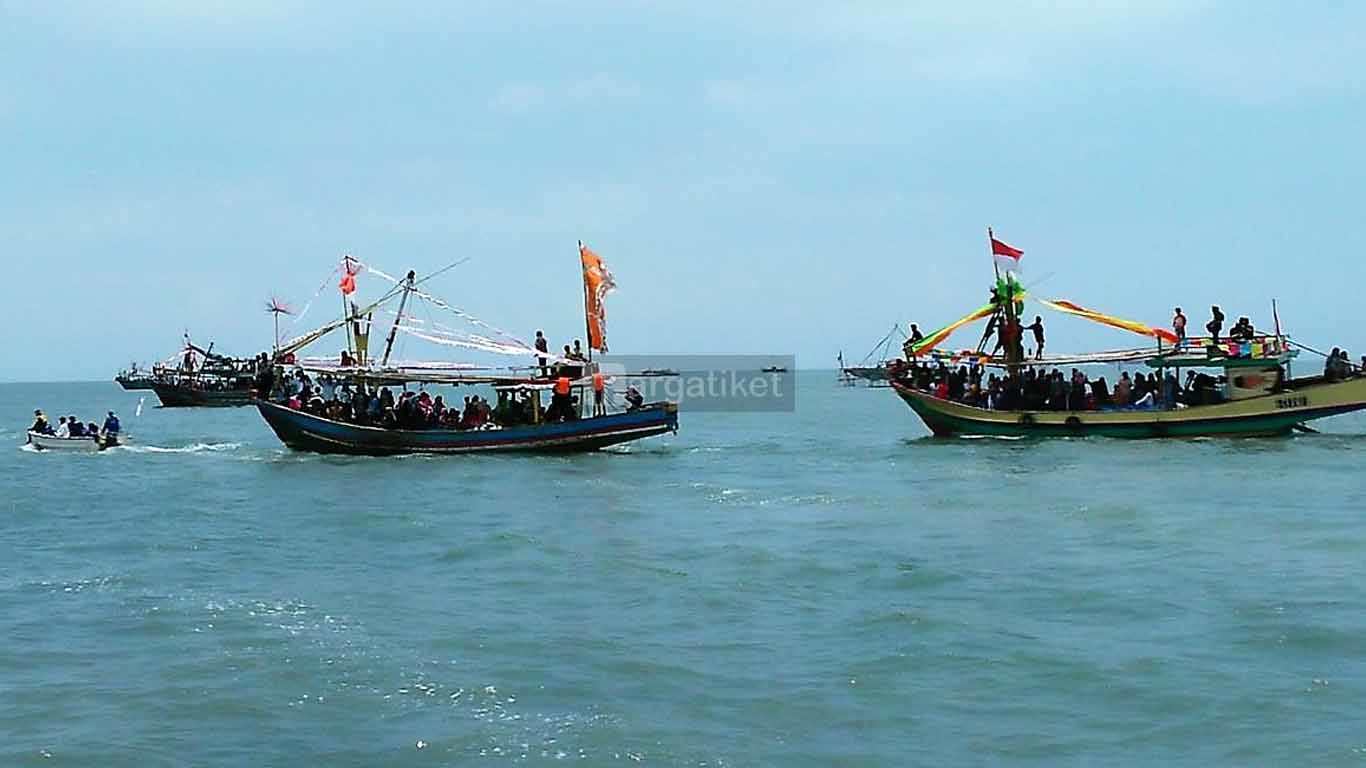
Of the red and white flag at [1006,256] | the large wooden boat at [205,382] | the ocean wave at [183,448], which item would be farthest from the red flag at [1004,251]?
the large wooden boat at [205,382]

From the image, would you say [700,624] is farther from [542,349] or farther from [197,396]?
[197,396]

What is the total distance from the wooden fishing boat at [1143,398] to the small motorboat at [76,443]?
85.8 feet

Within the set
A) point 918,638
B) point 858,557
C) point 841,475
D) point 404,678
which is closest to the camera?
point 404,678

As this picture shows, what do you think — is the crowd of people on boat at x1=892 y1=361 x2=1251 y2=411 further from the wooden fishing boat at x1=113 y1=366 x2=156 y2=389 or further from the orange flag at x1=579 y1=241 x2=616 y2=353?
→ the wooden fishing boat at x1=113 y1=366 x2=156 y2=389

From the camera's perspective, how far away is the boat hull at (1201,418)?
3778 centimetres

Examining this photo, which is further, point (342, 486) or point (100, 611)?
point (342, 486)

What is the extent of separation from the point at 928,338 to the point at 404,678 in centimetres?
3019

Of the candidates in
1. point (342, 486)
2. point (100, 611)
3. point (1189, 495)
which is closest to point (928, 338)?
point (1189, 495)

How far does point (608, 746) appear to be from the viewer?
11773 millimetres

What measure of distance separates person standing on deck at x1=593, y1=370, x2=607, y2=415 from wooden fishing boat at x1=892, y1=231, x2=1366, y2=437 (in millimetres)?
9551

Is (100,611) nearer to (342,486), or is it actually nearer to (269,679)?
(269,679)

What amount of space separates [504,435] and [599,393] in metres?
2.73

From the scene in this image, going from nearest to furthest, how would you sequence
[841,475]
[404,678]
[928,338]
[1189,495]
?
[404,678], [1189,495], [841,475], [928,338]

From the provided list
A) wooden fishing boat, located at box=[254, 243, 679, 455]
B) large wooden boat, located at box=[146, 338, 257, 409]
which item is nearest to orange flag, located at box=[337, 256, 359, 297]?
wooden fishing boat, located at box=[254, 243, 679, 455]
